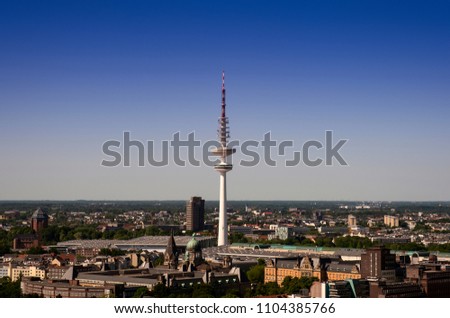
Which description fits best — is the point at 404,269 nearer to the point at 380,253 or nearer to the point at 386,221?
the point at 380,253

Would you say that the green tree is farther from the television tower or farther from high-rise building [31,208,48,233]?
high-rise building [31,208,48,233]

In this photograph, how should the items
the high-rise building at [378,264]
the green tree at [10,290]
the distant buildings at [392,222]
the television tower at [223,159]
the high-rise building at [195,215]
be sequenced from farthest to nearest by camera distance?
1. the distant buildings at [392,222]
2. the high-rise building at [195,215]
3. the television tower at [223,159]
4. the high-rise building at [378,264]
5. the green tree at [10,290]

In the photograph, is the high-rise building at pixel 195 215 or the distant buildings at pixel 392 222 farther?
the distant buildings at pixel 392 222

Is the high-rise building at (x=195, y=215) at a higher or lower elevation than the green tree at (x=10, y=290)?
higher

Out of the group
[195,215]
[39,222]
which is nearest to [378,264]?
[39,222]

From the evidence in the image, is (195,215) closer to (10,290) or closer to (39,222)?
(39,222)

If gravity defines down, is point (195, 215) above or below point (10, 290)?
above

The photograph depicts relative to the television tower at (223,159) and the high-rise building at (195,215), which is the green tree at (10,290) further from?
the high-rise building at (195,215)

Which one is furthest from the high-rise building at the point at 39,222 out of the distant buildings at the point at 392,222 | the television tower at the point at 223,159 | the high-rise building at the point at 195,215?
the distant buildings at the point at 392,222

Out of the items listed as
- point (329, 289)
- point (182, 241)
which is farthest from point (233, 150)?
point (329, 289)

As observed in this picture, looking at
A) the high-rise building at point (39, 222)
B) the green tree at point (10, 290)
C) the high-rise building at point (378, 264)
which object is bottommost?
the green tree at point (10, 290)

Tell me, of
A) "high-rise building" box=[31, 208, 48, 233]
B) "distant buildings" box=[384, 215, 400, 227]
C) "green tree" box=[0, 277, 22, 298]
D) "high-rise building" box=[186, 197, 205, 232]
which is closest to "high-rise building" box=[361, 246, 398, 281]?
"green tree" box=[0, 277, 22, 298]
